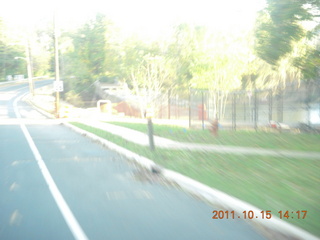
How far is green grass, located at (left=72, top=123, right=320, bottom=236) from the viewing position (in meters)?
6.39

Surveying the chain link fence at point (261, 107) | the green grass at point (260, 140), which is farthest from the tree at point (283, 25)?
the chain link fence at point (261, 107)

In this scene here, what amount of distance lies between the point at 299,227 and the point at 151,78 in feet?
92.9

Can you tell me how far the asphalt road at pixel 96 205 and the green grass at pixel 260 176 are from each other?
2.31 ft

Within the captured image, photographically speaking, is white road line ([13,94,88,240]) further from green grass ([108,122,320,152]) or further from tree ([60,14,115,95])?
tree ([60,14,115,95])

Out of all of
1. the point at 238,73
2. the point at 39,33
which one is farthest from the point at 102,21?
the point at 39,33

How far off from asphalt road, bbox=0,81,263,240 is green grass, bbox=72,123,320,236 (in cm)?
70

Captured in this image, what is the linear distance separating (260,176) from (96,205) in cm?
358

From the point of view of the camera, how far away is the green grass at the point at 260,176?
6.39m

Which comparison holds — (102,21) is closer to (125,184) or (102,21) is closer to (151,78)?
(151,78)

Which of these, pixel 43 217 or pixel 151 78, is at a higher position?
pixel 151 78

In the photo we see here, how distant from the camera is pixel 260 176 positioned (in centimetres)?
839

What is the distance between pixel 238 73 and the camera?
3147 centimetres

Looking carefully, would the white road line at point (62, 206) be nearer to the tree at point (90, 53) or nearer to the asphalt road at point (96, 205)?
the asphalt road at point (96, 205)

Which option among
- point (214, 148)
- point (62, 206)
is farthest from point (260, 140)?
point (62, 206)
